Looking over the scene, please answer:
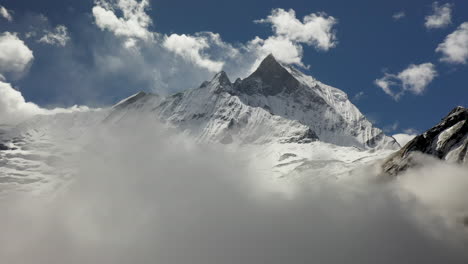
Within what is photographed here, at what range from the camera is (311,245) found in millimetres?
190000

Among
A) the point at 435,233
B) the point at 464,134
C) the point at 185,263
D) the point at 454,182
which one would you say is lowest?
the point at 185,263

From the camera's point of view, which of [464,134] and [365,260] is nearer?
[365,260]

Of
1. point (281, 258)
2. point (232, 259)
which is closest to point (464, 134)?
point (281, 258)

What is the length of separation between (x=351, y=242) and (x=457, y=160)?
2245 inches

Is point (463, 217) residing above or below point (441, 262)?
above

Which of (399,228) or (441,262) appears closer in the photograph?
(441,262)

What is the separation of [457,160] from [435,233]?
3180 cm

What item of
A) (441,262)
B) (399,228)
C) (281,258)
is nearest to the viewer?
(441,262)

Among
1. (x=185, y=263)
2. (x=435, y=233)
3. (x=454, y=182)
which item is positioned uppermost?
(x=454, y=182)

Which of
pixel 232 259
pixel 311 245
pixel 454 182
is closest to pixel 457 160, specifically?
pixel 454 182

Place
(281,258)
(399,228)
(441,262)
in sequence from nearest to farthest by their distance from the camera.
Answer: (441,262) → (281,258) → (399,228)

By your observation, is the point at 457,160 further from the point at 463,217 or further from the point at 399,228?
the point at 399,228

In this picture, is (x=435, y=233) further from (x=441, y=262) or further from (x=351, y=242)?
(x=351, y=242)

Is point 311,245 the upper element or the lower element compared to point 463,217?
lower
